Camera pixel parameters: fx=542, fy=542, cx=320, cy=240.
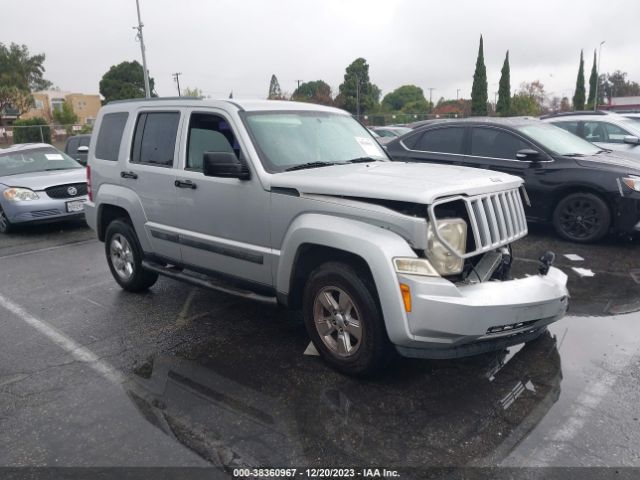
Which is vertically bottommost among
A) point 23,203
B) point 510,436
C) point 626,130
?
point 510,436

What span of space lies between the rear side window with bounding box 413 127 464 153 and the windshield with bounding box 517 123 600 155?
90 centimetres

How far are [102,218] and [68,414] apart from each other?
297 cm

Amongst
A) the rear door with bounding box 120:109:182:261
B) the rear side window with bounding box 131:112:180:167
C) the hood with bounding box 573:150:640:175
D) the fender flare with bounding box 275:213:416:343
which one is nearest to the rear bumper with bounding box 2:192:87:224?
the rear door with bounding box 120:109:182:261

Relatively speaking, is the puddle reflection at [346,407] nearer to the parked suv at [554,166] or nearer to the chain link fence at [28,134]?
the parked suv at [554,166]

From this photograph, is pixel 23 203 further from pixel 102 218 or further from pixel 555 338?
pixel 555 338

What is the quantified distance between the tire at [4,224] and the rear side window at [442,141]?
6.92 meters

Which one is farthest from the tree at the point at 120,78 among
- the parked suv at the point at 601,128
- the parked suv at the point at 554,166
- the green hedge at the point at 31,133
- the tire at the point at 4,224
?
the parked suv at the point at 554,166

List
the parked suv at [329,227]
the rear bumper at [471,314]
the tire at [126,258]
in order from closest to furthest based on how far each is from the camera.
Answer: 1. the rear bumper at [471,314]
2. the parked suv at [329,227]
3. the tire at [126,258]

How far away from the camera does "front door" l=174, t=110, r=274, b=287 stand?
4.23 meters

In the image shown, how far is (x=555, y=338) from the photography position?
4379 millimetres

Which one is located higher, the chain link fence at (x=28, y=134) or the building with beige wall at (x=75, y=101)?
the building with beige wall at (x=75, y=101)

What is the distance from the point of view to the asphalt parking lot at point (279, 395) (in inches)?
117

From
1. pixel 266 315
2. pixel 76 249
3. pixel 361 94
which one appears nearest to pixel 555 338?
pixel 266 315

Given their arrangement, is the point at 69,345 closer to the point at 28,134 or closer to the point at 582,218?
the point at 582,218
